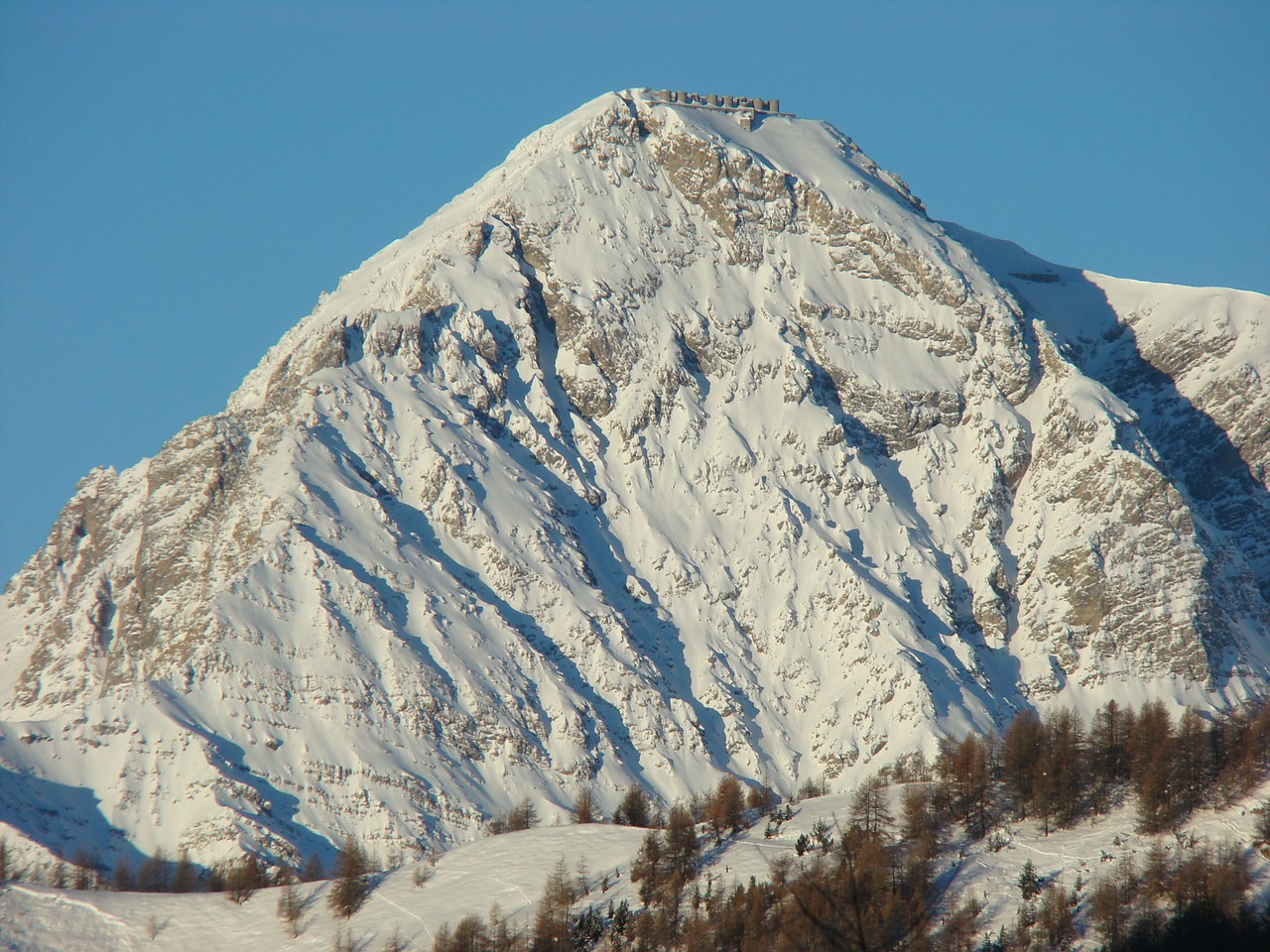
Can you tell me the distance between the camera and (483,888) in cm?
17700

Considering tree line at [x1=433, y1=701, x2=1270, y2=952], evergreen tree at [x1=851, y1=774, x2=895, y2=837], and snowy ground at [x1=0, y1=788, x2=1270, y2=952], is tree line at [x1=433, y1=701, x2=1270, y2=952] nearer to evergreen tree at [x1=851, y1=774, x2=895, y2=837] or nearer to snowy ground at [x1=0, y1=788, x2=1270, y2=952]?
evergreen tree at [x1=851, y1=774, x2=895, y2=837]

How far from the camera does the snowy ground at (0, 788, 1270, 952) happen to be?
163 m

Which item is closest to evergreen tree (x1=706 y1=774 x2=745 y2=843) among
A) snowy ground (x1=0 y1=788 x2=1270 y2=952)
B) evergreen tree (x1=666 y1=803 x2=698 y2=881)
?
snowy ground (x1=0 y1=788 x2=1270 y2=952)

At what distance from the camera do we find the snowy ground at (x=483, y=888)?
163375 millimetres

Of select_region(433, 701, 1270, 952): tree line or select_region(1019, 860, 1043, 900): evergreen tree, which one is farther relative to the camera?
select_region(1019, 860, 1043, 900): evergreen tree

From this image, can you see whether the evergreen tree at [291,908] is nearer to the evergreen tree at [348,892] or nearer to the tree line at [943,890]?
the evergreen tree at [348,892]

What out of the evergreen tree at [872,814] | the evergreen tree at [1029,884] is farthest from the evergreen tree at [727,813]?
the evergreen tree at [1029,884]

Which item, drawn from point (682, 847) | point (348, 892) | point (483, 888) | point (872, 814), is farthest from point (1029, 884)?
point (348, 892)

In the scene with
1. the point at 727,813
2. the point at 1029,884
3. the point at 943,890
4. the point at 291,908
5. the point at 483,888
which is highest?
the point at 727,813

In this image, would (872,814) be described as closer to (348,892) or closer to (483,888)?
(483,888)

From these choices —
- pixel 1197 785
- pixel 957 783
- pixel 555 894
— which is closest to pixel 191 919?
pixel 555 894

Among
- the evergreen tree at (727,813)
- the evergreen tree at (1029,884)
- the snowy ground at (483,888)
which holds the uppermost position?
the evergreen tree at (727,813)

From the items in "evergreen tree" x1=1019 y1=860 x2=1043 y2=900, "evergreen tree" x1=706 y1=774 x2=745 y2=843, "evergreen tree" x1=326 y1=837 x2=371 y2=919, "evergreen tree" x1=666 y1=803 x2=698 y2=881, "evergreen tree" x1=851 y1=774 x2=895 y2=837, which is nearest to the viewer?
"evergreen tree" x1=1019 y1=860 x2=1043 y2=900

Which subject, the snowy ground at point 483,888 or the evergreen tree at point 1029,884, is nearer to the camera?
the evergreen tree at point 1029,884
